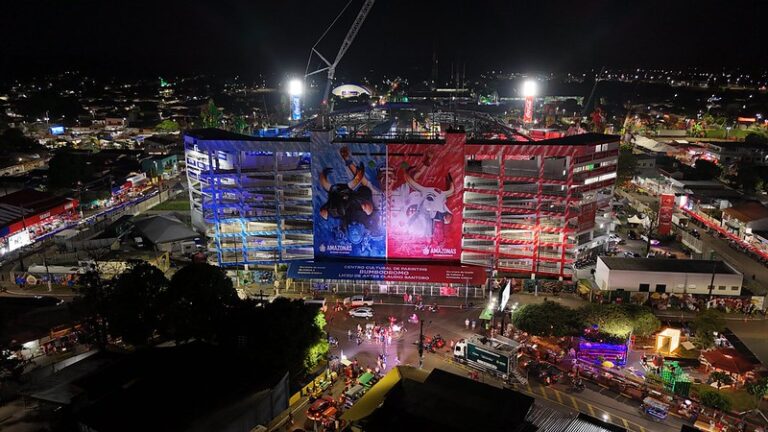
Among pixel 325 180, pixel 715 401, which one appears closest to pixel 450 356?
pixel 715 401

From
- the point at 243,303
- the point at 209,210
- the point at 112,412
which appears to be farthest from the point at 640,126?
the point at 112,412

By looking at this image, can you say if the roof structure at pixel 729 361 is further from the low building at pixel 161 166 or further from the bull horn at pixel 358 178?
the low building at pixel 161 166

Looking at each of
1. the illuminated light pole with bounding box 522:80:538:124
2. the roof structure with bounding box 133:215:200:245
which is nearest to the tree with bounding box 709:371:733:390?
the roof structure with bounding box 133:215:200:245

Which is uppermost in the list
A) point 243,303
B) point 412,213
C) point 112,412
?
point 412,213

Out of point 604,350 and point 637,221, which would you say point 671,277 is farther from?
point 637,221

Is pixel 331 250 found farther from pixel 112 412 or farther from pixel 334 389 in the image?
pixel 112 412

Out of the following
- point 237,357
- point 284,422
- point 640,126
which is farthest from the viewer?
point 640,126
